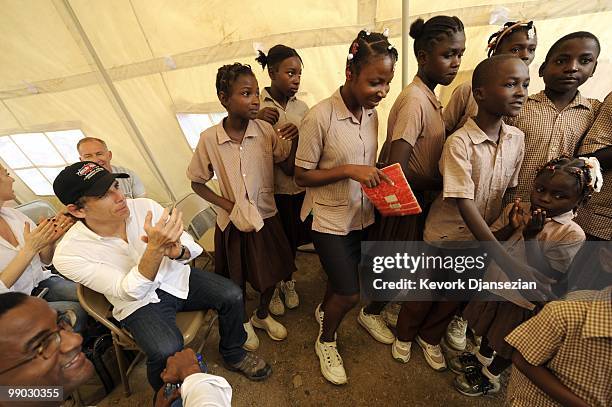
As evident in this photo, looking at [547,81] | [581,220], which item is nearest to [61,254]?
[547,81]

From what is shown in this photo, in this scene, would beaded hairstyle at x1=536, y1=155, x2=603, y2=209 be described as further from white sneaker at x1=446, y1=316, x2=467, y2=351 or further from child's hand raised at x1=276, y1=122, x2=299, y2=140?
child's hand raised at x1=276, y1=122, x2=299, y2=140

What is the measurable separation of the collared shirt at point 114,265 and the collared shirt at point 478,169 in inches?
56.4

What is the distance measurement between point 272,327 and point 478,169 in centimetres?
165

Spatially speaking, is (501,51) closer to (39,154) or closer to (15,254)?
(15,254)

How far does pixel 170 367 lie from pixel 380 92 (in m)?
1.45

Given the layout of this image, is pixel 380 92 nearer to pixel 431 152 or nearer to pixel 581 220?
pixel 431 152

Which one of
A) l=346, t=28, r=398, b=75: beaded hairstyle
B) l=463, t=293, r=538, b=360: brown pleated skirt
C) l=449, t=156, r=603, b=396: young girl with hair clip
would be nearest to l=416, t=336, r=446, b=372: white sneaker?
l=449, t=156, r=603, b=396: young girl with hair clip

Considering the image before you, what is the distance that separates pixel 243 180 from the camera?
1639mm

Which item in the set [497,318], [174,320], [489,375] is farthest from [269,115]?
[489,375]

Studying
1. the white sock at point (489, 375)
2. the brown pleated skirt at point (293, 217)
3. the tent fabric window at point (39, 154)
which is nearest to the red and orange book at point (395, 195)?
the brown pleated skirt at point (293, 217)

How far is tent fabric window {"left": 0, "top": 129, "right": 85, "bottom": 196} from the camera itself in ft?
9.89

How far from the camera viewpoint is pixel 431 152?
58.6 inches

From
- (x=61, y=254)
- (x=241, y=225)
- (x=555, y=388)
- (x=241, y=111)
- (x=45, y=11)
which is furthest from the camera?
(x=45, y=11)

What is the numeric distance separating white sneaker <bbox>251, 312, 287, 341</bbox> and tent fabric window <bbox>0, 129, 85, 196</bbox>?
2553 millimetres
